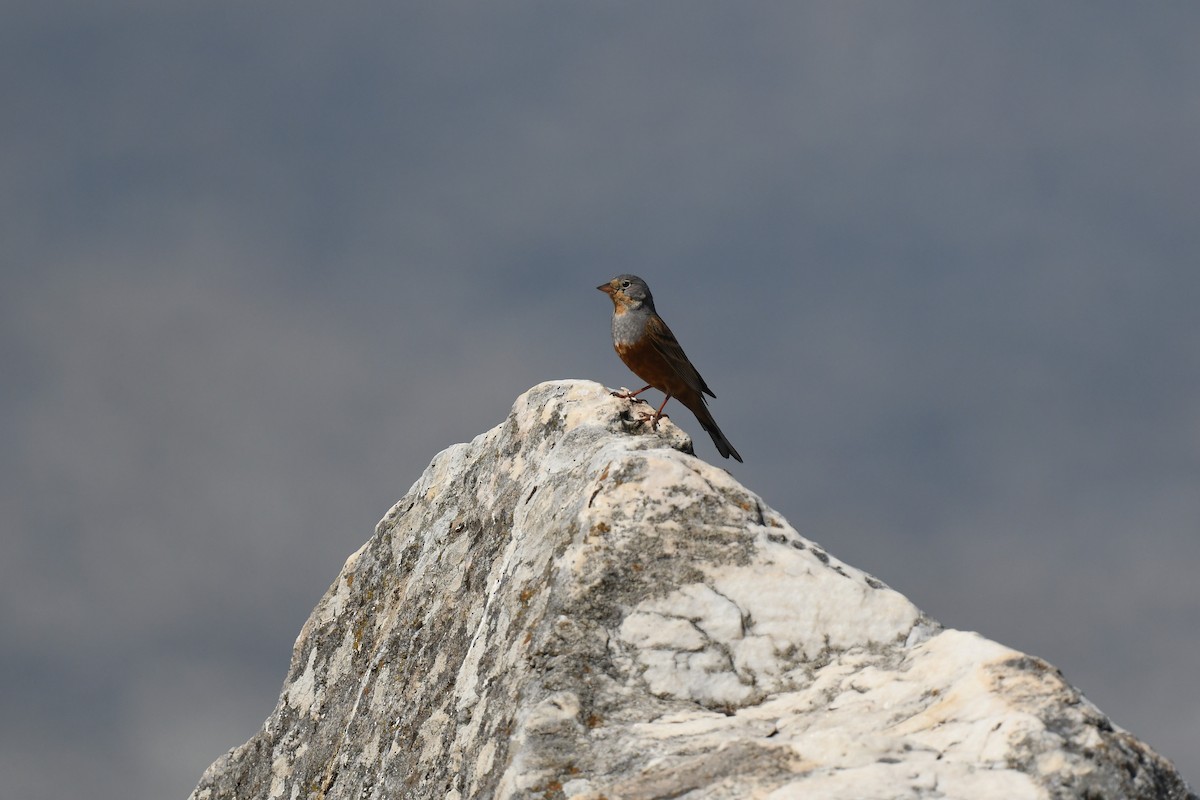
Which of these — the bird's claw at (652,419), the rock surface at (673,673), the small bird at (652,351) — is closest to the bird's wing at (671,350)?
the small bird at (652,351)

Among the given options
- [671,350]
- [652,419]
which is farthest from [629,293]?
[652,419]

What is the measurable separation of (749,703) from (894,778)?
0.84 meters

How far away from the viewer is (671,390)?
34.4ft

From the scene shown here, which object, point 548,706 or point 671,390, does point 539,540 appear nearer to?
point 548,706

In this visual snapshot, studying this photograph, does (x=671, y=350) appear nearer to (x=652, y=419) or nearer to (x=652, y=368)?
(x=652, y=368)

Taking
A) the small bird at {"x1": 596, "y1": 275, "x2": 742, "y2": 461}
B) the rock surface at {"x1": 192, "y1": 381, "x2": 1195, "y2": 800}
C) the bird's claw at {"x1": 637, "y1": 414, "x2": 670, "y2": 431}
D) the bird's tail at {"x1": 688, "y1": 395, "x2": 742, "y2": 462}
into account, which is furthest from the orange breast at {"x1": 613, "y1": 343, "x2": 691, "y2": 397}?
the bird's claw at {"x1": 637, "y1": 414, "x2": 670, "y2": 431}

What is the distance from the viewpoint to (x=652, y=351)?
409 inches

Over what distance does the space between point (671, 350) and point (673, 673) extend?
6.36 meters

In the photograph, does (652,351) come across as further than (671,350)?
No

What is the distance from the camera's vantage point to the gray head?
36.1ft

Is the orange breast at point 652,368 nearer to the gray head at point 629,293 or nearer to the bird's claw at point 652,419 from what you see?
the gray head at point 629,293

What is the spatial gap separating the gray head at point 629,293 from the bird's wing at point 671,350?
22 cm

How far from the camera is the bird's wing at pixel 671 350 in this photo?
1044cm

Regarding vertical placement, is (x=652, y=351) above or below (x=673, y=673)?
above
